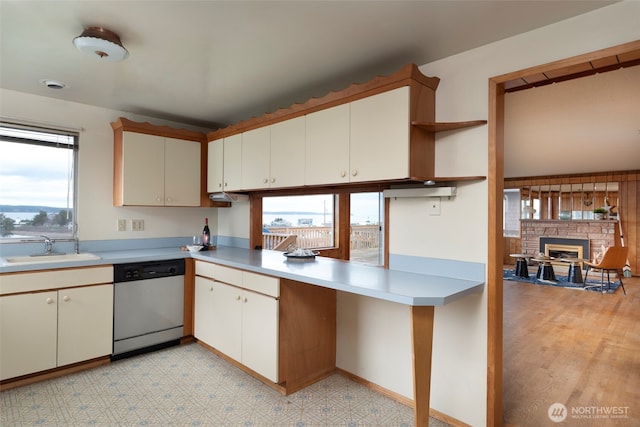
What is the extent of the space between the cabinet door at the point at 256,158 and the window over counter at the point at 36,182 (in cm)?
155

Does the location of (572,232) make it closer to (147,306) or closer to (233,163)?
(233,163)

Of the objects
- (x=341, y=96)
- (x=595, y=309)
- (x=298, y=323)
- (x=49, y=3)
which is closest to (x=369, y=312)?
(x=298, y=323)

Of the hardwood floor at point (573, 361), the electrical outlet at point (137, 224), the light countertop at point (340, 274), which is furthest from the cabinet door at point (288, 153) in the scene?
the hardwood floor at point (573, 361)

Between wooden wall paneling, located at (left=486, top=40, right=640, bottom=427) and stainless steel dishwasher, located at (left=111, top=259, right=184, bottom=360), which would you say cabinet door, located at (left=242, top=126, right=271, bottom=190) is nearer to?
stainless steel dishwasher, located at (left=111, top=259, right=184, bottom=360)

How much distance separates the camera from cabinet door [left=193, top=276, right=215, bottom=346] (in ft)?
9.82

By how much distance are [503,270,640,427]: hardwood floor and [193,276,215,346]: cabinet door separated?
228cm

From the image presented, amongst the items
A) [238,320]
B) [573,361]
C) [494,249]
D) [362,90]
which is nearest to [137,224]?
[238,320]

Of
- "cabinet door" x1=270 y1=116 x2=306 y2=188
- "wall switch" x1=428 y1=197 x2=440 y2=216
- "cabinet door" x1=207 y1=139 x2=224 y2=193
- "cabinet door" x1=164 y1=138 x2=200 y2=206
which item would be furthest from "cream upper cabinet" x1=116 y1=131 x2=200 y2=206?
"wall switch" x1=428 y1=197 x2=440 y2=216

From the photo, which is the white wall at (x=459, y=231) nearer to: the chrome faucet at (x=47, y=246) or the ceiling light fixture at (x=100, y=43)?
the chrome faucet at (x=47, y=246)

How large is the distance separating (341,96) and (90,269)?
2.31 metres

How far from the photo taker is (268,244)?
12.1ft

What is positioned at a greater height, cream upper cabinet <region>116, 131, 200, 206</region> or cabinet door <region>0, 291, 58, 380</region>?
cream upper cabinet <region>116, 131, 200, 206</region>

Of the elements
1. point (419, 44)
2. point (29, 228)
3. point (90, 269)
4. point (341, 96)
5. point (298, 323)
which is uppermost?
point (419, 44)

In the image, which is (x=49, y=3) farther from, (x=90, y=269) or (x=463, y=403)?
(x=463, y=403)
